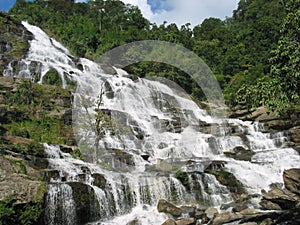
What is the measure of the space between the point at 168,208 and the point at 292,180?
20.0ft

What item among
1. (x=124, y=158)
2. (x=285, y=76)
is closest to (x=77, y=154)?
(x=124, y=158)

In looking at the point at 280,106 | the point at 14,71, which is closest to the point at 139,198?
the point at 280,106

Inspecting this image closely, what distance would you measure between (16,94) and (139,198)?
518 inches

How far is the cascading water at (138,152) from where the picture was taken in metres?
11.7

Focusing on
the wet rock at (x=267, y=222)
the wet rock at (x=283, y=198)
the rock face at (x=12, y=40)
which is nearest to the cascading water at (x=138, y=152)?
the rock face at (x=12, y=40)

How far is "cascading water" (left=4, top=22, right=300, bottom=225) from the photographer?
11.7 metres

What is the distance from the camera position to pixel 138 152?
60.6 ft

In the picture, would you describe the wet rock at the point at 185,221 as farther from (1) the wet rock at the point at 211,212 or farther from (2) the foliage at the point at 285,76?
(2) the foliage at the point at 285,76

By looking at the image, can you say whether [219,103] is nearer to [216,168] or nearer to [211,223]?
[216,168]

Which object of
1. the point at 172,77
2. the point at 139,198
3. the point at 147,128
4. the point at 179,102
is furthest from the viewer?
the point at 172,77

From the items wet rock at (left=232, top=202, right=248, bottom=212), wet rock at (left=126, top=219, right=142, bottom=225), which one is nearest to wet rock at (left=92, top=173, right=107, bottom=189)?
wet rock at (left=126, top=219, right=142, bottom=225)

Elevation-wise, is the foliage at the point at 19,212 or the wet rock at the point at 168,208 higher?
the foliage at the point at 19,212

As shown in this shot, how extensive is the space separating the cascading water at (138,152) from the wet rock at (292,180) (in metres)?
1.24

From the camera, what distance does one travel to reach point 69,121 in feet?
65.8
